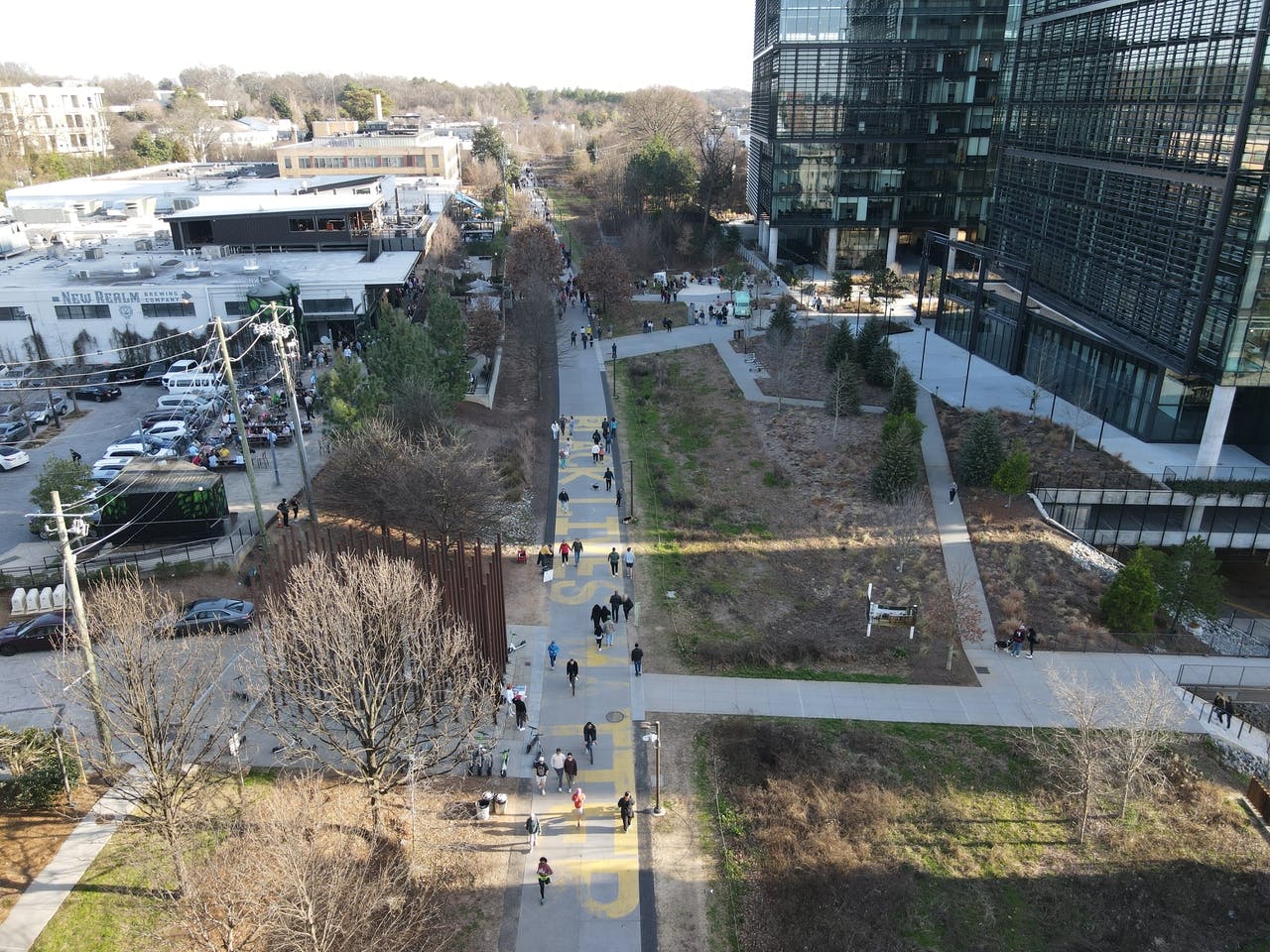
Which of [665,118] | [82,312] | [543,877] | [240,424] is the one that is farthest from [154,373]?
[665,118]

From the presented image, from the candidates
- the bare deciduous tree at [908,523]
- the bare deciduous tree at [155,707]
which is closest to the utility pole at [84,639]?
the bare deciduous tree at [155,707]

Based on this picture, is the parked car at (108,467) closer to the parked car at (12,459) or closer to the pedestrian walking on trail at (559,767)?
the parked car at (12,459)

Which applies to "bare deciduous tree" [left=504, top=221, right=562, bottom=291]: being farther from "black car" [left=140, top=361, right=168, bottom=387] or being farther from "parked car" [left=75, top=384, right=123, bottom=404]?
"parked car" [left=75, top=384, right=123, bottom=404]

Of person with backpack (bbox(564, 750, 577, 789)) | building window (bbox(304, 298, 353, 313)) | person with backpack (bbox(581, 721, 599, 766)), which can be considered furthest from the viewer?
building window (bbox(304, 298, 353, 313))

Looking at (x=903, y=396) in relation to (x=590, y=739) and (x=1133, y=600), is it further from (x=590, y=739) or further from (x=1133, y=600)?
(x=590, y=739)

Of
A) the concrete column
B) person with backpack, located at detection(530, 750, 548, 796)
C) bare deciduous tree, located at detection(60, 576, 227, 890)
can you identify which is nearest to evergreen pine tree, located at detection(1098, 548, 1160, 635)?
the concrete column

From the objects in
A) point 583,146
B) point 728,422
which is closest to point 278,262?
point 728,422

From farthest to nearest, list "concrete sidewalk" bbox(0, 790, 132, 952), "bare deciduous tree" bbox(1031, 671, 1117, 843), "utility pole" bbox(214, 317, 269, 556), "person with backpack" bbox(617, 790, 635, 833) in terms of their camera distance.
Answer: "utility pole" bbox(214, 317, 269, 556)
"bare deciduous tree" bbox(1031, 671, 1117, 843)
"person with backpack" bbox(617, 790, 635, 833)
"concrete sidewalk" bbox(0, 790, 132, 952)

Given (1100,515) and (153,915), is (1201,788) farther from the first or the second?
(153,915)
